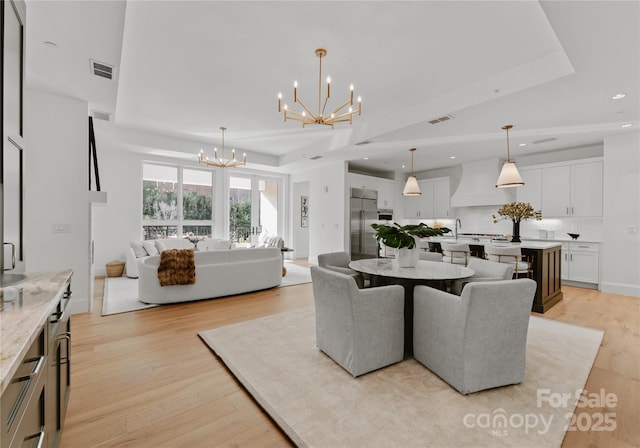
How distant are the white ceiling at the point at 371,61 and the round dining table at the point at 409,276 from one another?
2151 mm

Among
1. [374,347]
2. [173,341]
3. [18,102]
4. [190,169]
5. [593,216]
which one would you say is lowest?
[173,341]

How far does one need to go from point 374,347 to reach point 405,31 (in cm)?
278

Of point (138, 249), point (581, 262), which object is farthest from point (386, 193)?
point (138, 249)

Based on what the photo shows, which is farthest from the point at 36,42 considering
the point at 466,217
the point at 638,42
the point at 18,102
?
the point at 466,217

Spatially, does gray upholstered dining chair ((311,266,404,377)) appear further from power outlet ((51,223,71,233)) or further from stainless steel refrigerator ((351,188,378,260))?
stainless steel refrigerator ((351,188,378,260))

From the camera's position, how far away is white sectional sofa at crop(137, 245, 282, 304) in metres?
4.18

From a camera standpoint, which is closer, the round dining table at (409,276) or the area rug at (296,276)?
the round dining table at (409,276)

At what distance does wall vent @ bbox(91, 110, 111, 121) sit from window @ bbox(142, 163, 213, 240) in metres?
2.76

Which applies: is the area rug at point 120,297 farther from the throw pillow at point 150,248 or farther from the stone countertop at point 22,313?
the stone countertop at point 22,313

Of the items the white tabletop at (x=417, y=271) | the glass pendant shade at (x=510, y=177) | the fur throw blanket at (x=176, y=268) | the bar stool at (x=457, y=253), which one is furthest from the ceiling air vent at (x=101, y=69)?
the glass pendant shade at (x=510, y=177)

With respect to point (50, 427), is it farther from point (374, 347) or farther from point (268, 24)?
point (268, 24)

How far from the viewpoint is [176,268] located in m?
4.19

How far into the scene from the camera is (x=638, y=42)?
8.39 feet

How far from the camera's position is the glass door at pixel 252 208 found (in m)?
8.56
